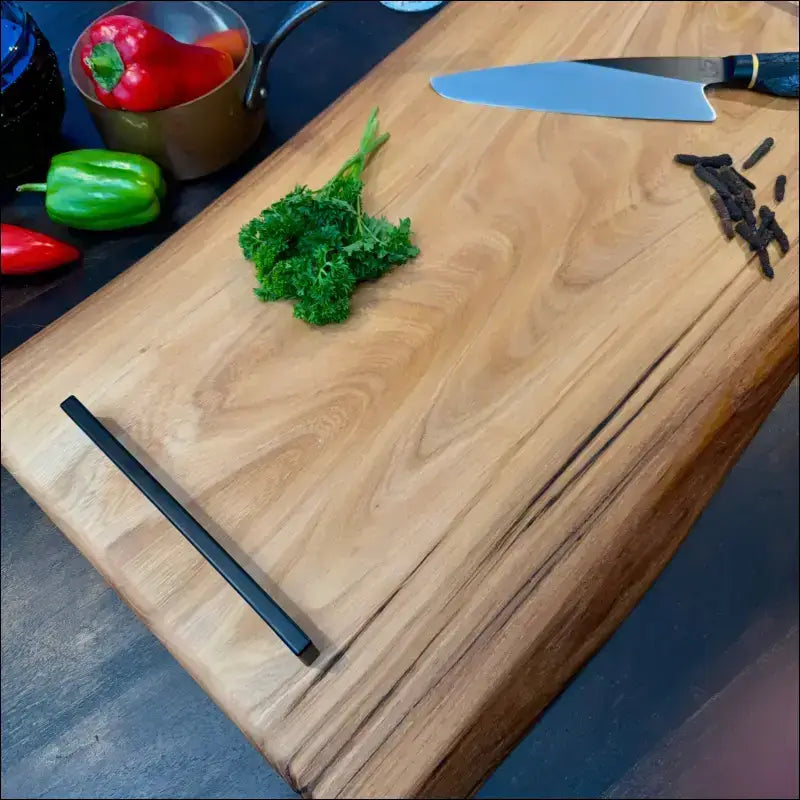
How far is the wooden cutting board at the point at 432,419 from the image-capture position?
0.65 metres

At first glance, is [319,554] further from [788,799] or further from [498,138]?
[788,799]

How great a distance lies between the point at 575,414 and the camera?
76cm

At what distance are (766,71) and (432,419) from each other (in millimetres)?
619

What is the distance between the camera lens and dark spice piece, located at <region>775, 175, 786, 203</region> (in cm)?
88

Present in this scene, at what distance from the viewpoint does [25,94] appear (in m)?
0.87

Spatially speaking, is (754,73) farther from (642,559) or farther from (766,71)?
(642,559)

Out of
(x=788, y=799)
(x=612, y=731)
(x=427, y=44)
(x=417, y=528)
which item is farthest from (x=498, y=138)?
(x=788, y=799)

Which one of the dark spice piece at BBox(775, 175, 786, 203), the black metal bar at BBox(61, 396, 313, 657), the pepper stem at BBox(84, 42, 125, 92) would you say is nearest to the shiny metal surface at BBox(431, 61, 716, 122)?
the dark spice piece at BBox(775, 175, 786, 203)

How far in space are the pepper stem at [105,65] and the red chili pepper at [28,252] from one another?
184 mm

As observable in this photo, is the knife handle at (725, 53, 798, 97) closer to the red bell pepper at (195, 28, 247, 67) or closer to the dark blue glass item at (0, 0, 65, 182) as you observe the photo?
the red bell pepper at (195, 28, 247, 67)

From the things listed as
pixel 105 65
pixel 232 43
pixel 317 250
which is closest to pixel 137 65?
pixel 105 65

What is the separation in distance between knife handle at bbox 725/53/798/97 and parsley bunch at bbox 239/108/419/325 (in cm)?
48

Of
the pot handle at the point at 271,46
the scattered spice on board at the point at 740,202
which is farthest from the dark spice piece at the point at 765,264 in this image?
the pot handle at the point at 271,46

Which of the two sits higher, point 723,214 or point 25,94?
point 25,94
